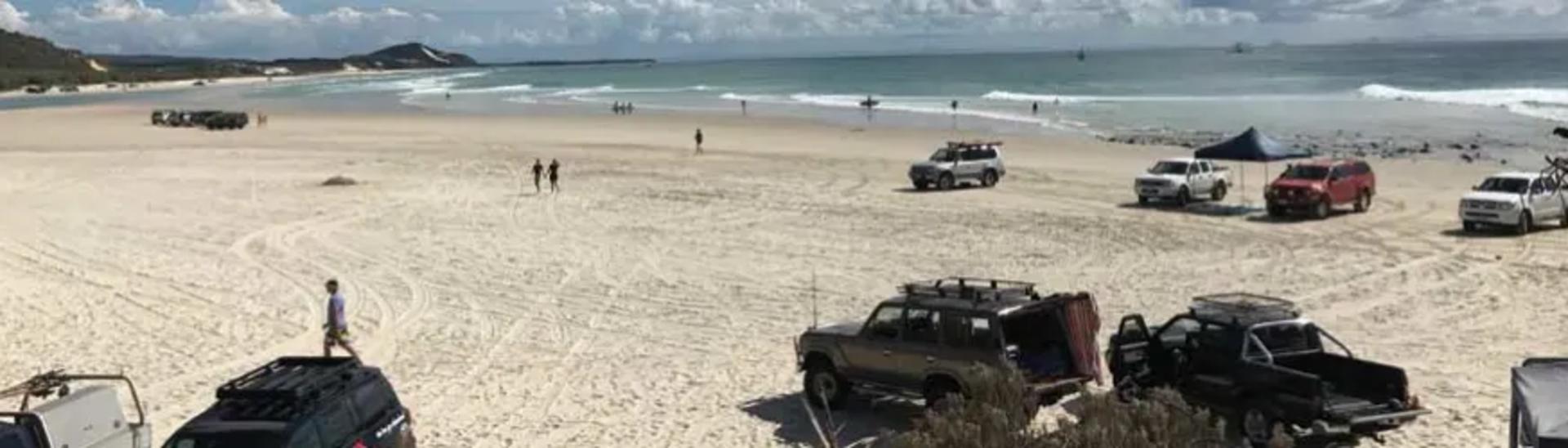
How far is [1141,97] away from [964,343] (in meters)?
88.3

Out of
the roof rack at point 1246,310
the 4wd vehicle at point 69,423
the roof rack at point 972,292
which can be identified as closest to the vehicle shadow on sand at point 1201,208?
the roof rack at point 1246,310

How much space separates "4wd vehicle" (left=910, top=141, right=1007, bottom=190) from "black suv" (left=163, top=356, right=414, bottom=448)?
85.7 feet

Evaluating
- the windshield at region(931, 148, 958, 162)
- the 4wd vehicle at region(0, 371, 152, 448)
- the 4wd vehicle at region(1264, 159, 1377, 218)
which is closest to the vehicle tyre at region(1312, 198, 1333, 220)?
the 4wd vehicle at region(1264, 159, 1377, 218)

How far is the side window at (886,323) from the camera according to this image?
567 inches

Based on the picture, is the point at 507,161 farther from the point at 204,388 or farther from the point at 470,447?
the point at 470,447

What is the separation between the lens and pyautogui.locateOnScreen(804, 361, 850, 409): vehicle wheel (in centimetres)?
1491

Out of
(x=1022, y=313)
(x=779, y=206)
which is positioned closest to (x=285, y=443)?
(x=1022, y=313)

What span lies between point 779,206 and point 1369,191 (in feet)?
44.4

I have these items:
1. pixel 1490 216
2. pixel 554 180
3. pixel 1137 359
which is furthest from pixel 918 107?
pixel 1137 359

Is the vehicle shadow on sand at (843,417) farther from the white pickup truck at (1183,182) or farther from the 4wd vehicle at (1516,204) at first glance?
the white pickup truck at (1183,182)

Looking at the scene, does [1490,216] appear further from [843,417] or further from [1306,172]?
[843,417]

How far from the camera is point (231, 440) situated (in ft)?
A: 35.4

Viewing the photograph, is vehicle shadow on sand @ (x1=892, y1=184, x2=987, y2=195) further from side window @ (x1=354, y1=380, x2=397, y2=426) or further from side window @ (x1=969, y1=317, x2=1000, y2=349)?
side window @ (x1=354, y1=380, x2=397, y2=426)

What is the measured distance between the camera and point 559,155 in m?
52.1
